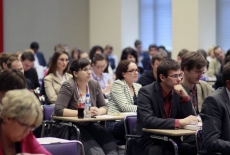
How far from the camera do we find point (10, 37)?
51.0 ft

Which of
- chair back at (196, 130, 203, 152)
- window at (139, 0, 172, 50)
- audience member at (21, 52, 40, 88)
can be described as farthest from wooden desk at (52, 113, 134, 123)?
window at (139, 0, 172, 50)

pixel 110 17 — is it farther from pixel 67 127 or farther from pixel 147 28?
pixel 67 127

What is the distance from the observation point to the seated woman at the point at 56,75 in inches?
298

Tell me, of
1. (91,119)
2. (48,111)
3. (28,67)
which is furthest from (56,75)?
(91,119)

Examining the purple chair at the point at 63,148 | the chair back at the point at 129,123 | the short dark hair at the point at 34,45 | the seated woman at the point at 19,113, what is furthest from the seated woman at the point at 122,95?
the short dark hair at the point at 34,45

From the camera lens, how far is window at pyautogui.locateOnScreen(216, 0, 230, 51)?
1551cm

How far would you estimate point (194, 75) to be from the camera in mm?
5418

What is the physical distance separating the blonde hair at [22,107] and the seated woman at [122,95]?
11.2 feet

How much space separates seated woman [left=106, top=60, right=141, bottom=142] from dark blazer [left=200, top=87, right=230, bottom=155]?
6.71 ft

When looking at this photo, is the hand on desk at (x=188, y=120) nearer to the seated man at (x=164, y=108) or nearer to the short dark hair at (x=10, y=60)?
the seated man at (x=164, y=108)

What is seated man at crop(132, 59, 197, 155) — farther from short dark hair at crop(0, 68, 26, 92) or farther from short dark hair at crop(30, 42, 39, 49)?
short dark hair at crop(30, 42, 39, 49)

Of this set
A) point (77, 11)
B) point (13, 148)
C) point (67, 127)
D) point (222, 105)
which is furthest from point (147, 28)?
point (13, 148)

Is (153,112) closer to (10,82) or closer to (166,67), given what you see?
(166,67)

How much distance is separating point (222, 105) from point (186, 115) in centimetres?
98
